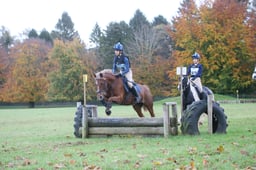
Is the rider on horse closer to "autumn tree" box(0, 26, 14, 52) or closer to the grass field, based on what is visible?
the grass field

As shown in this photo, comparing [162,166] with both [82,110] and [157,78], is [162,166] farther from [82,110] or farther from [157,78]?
[157,78]

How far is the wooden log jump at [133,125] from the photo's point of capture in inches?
487

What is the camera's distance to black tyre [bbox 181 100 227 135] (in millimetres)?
12406

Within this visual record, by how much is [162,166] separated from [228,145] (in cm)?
295

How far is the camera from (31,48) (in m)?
68.0

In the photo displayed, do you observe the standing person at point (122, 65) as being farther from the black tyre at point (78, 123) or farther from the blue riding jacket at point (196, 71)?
the blue riding jacket at point (196, 71)

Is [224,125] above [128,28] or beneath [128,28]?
beneath

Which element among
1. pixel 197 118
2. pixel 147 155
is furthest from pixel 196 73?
pixel 147 155

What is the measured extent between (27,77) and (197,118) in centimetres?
5595

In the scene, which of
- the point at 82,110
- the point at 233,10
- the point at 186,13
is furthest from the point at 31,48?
the point at 82,110

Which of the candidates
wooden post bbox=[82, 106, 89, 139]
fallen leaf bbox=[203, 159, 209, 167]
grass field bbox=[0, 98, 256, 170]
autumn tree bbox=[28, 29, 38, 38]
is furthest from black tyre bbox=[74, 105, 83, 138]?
autumn tree bbox=[28, 29, 38, 38]

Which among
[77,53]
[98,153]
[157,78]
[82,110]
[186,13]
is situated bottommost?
[98,153]

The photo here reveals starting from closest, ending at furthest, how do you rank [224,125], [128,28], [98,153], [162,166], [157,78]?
[162,166], [98,153], [224,125], [157,78], [128,28]

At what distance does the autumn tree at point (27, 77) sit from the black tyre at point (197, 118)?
5399 cm
